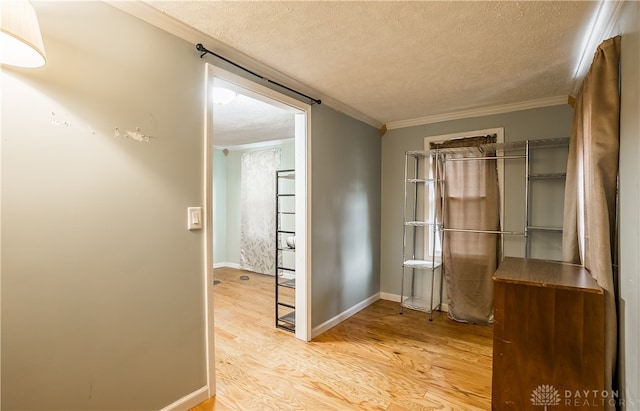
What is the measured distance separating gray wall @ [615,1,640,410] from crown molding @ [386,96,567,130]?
1.68 metres

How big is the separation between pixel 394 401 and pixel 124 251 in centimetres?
186

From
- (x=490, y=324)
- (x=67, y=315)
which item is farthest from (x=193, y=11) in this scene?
(x=490, y=324)

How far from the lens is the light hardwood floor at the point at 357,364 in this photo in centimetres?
193

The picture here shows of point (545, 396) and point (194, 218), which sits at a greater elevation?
point (194, 218)

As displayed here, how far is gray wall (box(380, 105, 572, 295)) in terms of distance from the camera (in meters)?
2.94

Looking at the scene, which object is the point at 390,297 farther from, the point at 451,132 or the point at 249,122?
the point at 249,122

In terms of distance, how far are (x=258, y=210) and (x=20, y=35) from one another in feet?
14.9

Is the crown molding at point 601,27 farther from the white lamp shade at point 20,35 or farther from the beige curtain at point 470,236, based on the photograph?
the white lamp shade at point 20,35

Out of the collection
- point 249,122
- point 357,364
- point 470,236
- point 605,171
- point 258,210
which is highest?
A: point 249,122

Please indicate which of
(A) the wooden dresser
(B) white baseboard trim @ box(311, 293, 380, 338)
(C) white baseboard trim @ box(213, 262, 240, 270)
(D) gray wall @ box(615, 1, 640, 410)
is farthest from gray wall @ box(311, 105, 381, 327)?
(C) white baseboard trim @ box(213, 262, 240, 270)

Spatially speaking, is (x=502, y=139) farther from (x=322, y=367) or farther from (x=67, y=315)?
(x=67, y=315)

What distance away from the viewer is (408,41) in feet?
6.05

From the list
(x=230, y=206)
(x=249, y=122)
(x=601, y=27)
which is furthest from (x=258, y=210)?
(x=601, y=27)

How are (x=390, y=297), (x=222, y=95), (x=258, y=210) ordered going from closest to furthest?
(x=222, y=95) → (x=390, y=297) → (x=258, y=210)
